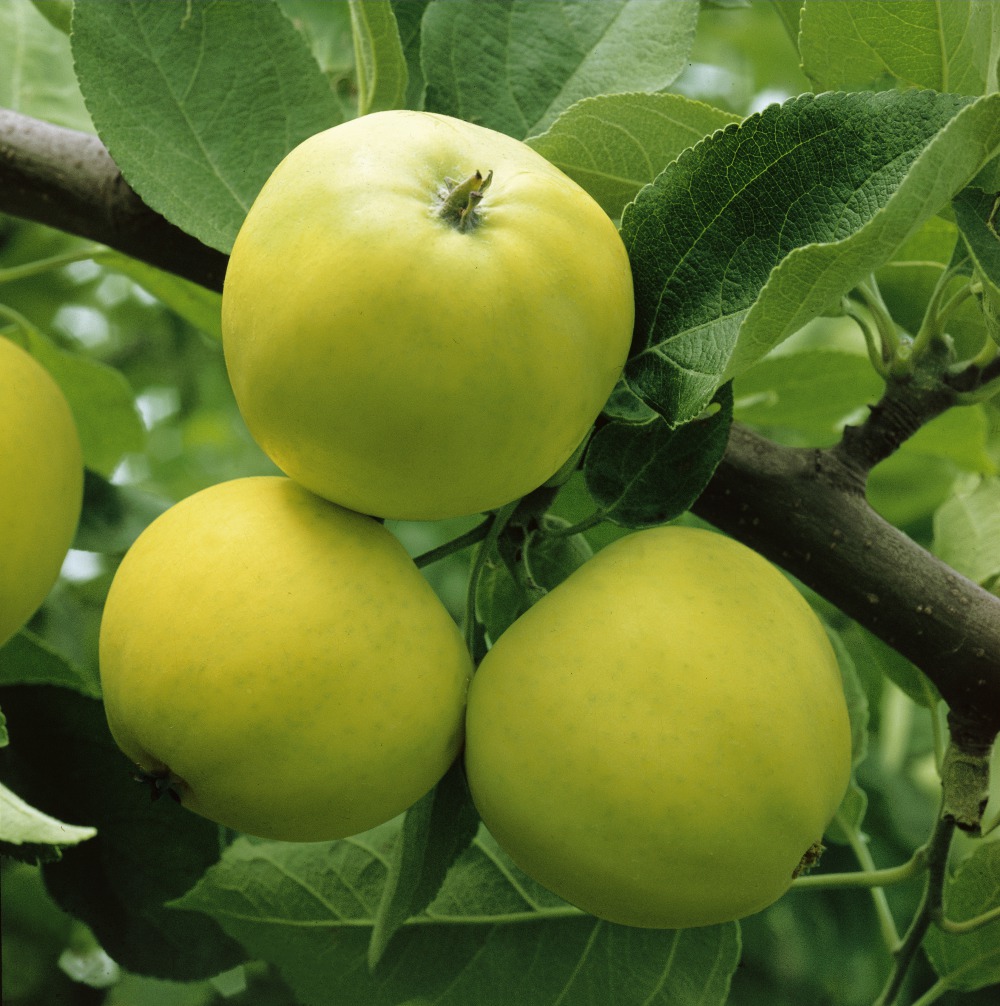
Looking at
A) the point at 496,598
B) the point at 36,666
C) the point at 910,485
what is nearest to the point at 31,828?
the point at 496,598

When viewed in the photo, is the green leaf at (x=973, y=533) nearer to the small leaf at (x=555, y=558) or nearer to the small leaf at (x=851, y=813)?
the small leaf at (x=851, y=813)

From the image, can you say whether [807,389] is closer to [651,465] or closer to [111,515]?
[651,465]

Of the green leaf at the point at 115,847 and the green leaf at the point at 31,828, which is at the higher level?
the green leaf at the point at 31,828

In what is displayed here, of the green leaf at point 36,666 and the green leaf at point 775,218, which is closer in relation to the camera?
the green leaf at point 775,218

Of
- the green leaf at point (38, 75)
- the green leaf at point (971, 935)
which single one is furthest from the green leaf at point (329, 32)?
the green leaf at point (971, 935)

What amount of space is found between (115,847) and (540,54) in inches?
29.1

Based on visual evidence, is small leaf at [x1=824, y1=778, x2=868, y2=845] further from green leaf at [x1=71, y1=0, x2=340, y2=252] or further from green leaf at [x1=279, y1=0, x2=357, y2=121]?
green leaf at [x1=279, y1=0, x2=357, y2=121]

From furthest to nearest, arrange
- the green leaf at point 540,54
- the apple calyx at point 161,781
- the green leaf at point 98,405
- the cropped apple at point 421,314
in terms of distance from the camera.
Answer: the green leaf at point 98,405 < the green leaf at point 540,54 < the apple calyx at point 161,781 < the cropped apple at point 421,314

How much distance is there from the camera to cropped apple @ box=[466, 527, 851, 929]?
1.94ft

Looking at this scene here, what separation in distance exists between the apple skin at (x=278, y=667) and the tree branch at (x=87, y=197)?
32 cm

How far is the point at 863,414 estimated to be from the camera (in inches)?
52.0

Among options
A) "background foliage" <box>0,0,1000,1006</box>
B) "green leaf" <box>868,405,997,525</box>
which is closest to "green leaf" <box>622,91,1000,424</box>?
"background foliage" <box>0,0,1000,1006</box>

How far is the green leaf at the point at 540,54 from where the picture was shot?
0.87 m

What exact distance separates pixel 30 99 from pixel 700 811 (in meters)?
1.10
